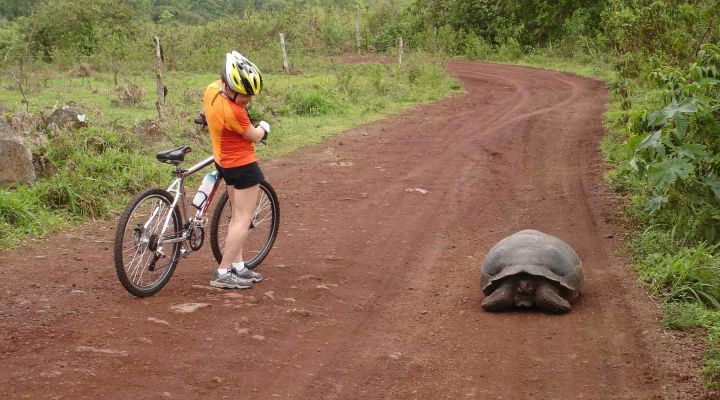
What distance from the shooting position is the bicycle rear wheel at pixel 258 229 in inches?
239

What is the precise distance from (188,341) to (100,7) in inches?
846

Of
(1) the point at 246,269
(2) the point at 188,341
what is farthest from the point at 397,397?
(1) the point at 246,269

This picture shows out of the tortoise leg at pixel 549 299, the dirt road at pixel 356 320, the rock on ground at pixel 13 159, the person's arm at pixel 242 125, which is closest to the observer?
the dirt road at pixel 356 320

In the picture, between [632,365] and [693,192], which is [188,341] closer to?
[632,365]

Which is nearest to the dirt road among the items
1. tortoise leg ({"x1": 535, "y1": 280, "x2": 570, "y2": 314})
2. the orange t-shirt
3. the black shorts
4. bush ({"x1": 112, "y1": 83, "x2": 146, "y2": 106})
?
tortoise leg ({"x1": 535, "y1": 280, "x2": 570, "y2": 314})

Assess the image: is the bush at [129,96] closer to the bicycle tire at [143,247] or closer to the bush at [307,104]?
the bush at [307,104]

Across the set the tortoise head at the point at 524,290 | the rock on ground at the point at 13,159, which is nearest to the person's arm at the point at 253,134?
the tortoise head at the point at 524,290

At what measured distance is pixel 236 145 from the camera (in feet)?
18.1

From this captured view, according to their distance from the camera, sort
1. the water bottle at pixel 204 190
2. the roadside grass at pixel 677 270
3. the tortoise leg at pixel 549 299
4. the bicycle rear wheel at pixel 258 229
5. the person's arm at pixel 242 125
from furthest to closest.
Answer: the bicycle rear wheel at pixel 258 229
the water bottle at pixel 204 190
the tortoise leg at pixel 549 299
the person's arm at pixel 242 125
the roadside grass at pixel 677 270

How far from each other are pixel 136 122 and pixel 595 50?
1866 cm

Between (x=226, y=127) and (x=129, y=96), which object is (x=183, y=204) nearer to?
(x=226, y=127)

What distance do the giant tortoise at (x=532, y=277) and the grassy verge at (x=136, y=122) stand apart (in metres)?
4.25

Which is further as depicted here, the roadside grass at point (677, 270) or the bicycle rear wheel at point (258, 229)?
the bicycle rear wheel at point (258, 229)

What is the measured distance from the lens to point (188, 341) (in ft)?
15.3
